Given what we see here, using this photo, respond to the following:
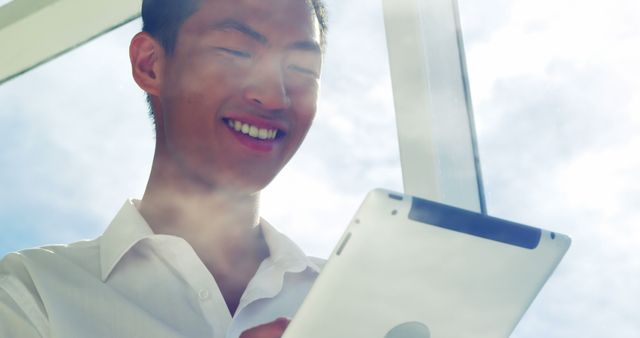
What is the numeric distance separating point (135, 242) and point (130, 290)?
79 millimetres

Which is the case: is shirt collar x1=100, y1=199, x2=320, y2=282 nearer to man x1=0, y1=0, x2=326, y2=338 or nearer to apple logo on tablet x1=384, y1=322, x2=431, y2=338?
man x1=0, y1=0, x2=326, y2=338

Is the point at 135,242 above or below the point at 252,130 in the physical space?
below

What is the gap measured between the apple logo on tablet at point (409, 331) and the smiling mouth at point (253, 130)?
1.88ft

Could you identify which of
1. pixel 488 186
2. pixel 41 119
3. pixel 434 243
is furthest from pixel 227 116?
pixel 41 119

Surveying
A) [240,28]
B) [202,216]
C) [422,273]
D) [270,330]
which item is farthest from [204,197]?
[422,273]

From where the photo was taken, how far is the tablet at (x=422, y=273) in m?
0.69

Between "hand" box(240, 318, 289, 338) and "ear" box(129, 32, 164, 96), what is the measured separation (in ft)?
2.21

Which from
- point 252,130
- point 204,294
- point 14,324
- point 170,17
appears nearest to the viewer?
point 14,324

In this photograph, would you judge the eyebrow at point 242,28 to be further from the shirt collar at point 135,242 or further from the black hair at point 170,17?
the shirt collar at point 135,242

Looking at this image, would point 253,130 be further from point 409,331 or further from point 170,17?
point 409,331

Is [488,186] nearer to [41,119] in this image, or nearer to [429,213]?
[429,213]

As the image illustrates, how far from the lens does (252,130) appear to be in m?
1.25

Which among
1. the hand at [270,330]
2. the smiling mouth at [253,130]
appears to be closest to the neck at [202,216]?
the smiling mouth at [253,130]

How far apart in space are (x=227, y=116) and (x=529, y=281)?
62 centimetres
